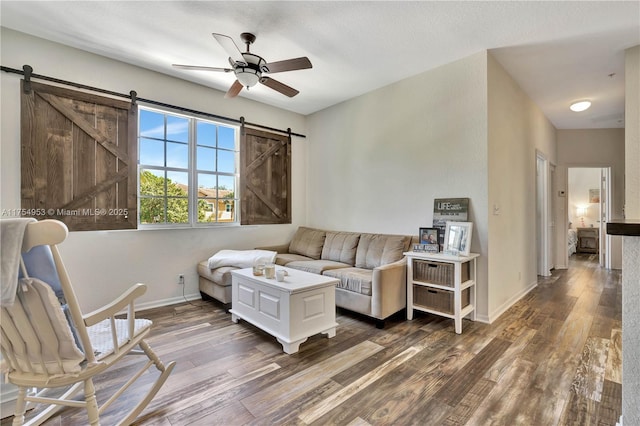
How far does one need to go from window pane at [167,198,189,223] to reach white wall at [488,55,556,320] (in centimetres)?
368

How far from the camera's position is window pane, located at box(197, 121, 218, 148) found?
13.1ft

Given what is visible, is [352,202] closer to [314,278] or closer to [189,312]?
[314,278]

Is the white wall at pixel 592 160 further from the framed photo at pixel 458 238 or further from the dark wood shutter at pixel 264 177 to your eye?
the dark wood shutter at pixel 264 177

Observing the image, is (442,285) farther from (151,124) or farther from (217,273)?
(151,124)

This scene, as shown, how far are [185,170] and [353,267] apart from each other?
2568 mm

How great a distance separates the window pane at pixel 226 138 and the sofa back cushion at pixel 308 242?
172cm

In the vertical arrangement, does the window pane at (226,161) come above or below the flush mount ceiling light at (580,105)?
below

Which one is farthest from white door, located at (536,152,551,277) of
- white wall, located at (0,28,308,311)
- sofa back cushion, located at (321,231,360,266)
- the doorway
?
white wall, located at (0,28,308,311)

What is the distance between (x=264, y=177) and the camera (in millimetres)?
4602

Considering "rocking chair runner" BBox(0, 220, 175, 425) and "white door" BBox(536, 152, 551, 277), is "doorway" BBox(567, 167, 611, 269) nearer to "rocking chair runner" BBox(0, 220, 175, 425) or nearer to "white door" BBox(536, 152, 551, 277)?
"white door" BBox(536, 152, 551, 277)

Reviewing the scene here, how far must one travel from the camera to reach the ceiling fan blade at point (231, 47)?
7.24ft

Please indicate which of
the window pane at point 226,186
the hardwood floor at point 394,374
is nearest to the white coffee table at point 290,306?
the hardwood floor at point 394,374

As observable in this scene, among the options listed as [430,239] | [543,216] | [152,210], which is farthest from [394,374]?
[543,216]

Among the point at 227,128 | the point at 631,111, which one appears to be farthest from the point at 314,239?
the point at 631,111
